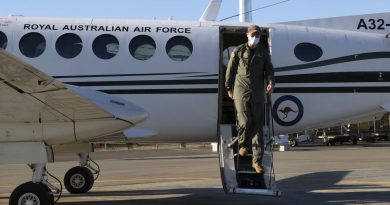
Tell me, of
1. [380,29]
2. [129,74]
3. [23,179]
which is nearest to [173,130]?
[129,74]

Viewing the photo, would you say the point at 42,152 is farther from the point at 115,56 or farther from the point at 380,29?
the point at 380,29

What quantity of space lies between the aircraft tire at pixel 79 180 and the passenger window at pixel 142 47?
337cm

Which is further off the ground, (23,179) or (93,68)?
(93,68)

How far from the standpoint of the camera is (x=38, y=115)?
8.05 metres

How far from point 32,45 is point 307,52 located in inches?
183

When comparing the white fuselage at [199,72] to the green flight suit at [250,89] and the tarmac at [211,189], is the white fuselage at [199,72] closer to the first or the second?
the green flight suit at [250,89]

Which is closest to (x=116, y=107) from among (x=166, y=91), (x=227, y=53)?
(x=166, y=91)

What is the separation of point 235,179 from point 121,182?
248 inches

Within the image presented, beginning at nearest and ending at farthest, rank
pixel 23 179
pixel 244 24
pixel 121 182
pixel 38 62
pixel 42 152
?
pixel 42 152
pixel 38 62
pixel 244 24
pixel 121 182
pixel 23 179

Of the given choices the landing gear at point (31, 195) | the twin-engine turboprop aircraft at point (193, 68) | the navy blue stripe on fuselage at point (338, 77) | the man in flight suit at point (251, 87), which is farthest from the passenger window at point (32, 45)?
the navy blue stripe on fuselage at point (338, 77)

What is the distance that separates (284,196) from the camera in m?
10.5

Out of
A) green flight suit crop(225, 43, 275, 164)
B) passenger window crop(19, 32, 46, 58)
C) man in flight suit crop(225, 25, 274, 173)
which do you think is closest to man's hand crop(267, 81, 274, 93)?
man in flight suit crop(225, 25, 274, 173)

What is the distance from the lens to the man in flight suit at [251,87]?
834 centimetres

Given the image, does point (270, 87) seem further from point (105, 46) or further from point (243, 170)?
point (105, 46)
